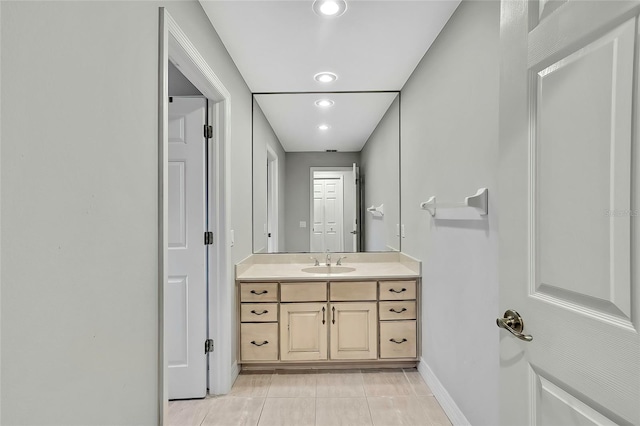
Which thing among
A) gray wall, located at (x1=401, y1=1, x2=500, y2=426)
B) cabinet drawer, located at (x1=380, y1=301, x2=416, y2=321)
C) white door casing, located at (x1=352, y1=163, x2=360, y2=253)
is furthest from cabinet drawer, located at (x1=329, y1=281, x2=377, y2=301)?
white door casing, located at (x1=352, y1=163, x2=360, y2=253)

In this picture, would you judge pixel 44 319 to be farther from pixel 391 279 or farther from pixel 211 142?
pixel 391 279

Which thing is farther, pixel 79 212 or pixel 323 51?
pixel 323 51

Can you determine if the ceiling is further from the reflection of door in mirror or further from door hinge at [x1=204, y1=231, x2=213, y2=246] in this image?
door hinge at [x1=204, y1=231, x2=213, y2=246]

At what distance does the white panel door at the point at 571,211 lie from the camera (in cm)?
63

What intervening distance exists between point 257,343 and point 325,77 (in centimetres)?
213

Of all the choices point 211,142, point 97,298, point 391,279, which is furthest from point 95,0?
point 391,279

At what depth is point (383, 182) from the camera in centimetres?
312

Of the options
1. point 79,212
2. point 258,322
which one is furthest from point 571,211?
point 258,322

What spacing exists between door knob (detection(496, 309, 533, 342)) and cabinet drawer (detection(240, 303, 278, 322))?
191 cm

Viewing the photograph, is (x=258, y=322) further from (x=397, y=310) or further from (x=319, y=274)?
(x=397, y=310)

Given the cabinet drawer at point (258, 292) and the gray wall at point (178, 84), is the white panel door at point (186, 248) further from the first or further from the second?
the cabinet drawer at point (258, 292)

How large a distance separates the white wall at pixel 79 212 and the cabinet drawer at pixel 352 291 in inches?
59.9

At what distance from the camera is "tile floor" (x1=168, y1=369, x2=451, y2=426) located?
6.54 ft

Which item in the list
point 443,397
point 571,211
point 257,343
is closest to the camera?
point 571,211
